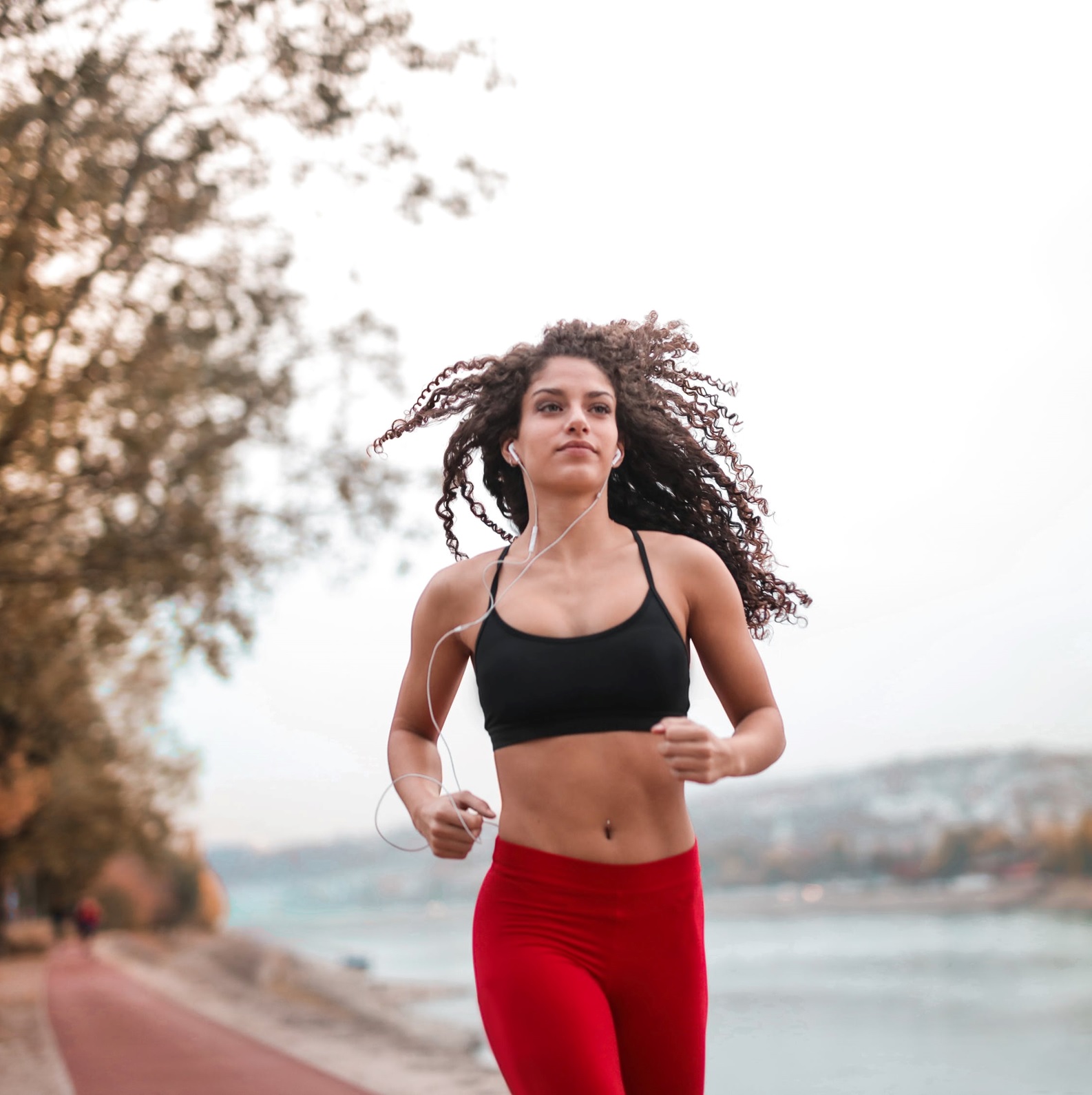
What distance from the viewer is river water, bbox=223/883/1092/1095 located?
13.0 m

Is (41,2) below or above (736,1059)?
above

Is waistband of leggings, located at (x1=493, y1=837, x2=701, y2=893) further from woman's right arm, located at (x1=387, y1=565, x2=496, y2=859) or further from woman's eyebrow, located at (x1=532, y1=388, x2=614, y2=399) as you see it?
woman's eyebrow, located at (x1=532, y1=388, x2=614, y2=399)

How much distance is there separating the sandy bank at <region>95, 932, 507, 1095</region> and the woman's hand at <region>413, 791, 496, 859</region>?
6.71m

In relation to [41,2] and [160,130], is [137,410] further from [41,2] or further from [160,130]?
[41,2]

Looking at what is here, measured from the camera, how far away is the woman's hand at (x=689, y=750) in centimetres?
208

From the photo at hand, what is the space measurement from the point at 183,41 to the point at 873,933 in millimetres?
23478

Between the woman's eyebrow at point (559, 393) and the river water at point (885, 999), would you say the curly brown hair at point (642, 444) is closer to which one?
the woman's eyebrow at point (559, 393)

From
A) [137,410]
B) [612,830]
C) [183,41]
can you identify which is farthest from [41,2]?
[612,830]

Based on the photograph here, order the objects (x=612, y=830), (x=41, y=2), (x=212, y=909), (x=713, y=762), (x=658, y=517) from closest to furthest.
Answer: (x=713, y=762), (x=612, y=830), (x=658, y=517), (x=41, y=2), (x=212, y=909)

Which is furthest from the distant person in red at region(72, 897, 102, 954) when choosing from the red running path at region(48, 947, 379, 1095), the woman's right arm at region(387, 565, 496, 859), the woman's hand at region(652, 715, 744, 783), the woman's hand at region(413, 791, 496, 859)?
the woman's hand at region(652, 715, 744, 783)

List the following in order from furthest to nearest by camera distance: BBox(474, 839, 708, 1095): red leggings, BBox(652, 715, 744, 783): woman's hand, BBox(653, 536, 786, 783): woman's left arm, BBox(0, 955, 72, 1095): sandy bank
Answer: BBox(0, 955, 72, 1095): sandy bank
BBox(653, 536, 786, 783): woman's left arm
BBox(474, 839, 708, 1095): red leggings
BBox(652, 715, 744, 783): woman's hand

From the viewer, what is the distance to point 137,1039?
1299 cm

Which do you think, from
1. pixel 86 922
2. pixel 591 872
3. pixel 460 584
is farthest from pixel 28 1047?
pixel 86 922

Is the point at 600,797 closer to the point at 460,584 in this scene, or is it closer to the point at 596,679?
the point at 596,679
